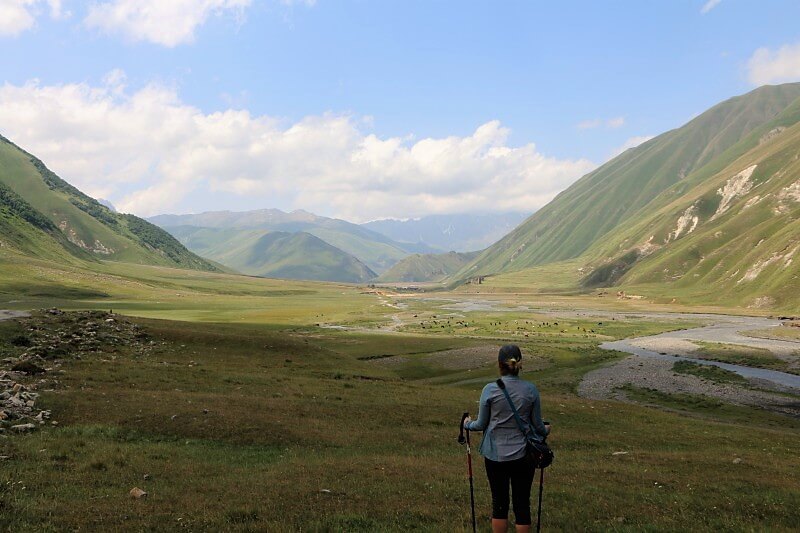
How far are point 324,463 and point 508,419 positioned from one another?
41.8ft

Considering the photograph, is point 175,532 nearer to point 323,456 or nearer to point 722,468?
point 323,456

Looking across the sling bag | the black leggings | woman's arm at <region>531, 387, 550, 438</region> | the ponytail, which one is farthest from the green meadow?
the ponytail

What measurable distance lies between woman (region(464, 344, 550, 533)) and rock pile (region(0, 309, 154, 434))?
22.2 metres

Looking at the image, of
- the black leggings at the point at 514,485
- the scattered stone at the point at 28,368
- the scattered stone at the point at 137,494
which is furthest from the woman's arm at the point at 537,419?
the scattered stone at the point at 28,368

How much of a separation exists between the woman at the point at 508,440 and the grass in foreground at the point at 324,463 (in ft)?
8.39

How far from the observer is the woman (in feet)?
36.1

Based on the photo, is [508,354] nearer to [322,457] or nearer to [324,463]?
[324,463]

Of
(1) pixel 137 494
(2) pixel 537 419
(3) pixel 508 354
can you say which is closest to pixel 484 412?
(2) pixel 537 419

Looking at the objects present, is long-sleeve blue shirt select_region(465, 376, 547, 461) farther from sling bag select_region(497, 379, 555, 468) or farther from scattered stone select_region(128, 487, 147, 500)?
scattered stone select_region(128, 487, 147, 500)

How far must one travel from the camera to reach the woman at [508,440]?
11.0m

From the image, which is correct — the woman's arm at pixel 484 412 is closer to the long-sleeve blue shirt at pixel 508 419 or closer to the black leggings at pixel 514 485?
the long-sleeve blue shirt at pixel 508 419

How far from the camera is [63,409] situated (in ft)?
87.4


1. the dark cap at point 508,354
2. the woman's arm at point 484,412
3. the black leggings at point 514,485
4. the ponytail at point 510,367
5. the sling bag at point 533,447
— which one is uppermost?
the dark cap at point 508,354

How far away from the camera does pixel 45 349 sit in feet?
142
